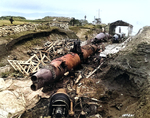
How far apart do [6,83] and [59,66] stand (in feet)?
14.7

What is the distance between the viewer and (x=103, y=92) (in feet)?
28.2

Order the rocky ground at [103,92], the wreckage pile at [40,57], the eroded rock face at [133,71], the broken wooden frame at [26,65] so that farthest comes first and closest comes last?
the wreckage pile at [40,57]
the broken wooden frame at [26,65]
the eroded rock face at [133,71]
the rocky ground at [103,92]

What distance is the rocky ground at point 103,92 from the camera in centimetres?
660

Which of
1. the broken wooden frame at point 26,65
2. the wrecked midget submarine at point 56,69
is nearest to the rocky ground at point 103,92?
the wrecked midget submarine at point 56,69

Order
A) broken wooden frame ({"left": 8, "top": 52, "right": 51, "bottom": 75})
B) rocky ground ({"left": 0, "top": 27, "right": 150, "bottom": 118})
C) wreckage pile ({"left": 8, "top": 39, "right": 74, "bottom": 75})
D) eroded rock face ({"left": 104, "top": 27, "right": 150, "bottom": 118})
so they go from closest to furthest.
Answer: rocky ground ({"left": 0, "top": 27, "right": 150, "bottom": 118}) < eroded rock face ({"left": 104, "top": 27, "right": 150, "bottom": 118}) < broken wooden frame ({"left": 8, "top": 52, "right": 51, "bottom": 75}) < wreckage pile ({"left": 8, "top": 39, "right": 74, "bottom": 75})

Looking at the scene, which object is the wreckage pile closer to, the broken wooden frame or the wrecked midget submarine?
the broken wooden frame

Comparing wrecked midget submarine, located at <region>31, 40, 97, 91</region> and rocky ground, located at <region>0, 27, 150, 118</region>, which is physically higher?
wrecked midget submarine, located at <region>31, 40, 97, 91</region>

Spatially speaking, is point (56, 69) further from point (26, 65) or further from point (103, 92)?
point (26, 65)

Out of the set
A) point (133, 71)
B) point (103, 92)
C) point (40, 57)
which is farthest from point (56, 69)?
point (40, 57)

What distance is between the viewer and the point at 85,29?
3084 cm

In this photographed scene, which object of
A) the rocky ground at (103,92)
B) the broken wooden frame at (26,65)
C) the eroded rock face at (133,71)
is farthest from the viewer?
the broken wooden frame at (26,65)

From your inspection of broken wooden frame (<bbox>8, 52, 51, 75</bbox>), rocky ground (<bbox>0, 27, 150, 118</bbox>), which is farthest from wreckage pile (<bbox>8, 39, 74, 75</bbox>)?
rocky ground (<bbox>0, 27, 150, 118</bbox>)

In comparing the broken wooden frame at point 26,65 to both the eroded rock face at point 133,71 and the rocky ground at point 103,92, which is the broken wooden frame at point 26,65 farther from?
the eroded rock face at point 133,71

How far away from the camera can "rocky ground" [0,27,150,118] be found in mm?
6602
